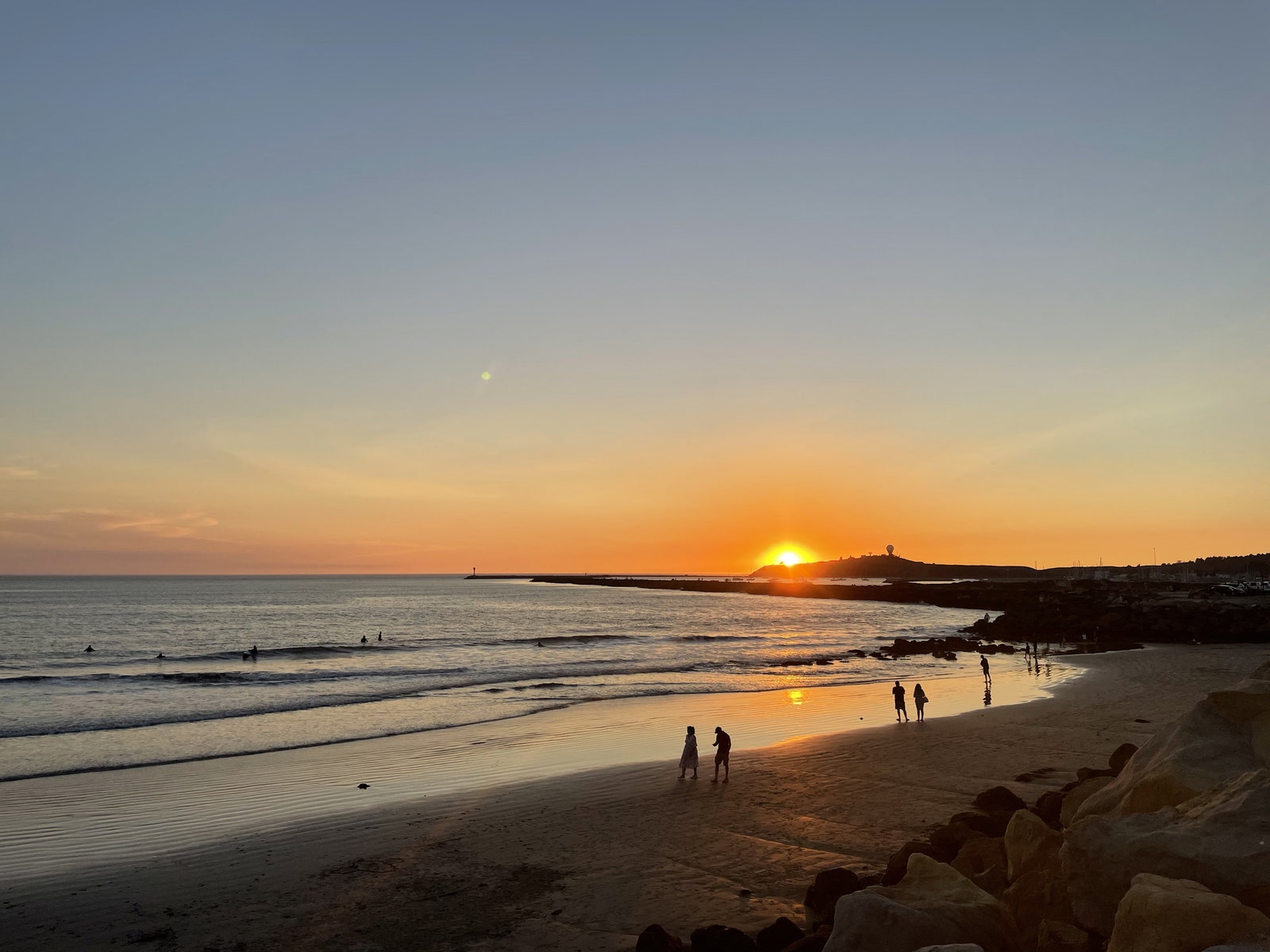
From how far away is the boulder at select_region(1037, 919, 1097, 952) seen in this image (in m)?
6.75

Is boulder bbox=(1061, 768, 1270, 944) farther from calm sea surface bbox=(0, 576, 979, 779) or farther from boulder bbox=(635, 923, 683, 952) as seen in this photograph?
calm sea surface bbox=(0, 576, 979, 779)

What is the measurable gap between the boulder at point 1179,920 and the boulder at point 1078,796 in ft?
15.3

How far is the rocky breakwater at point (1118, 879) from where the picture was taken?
18.6 ft

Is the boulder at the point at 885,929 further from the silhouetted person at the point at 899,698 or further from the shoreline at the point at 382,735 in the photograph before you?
the shoreline at the point at 382,735

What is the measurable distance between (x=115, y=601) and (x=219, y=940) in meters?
135

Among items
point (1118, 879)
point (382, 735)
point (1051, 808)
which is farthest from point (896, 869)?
point (382, 735)

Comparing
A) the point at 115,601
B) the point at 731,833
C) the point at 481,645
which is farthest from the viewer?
the point at 115,601

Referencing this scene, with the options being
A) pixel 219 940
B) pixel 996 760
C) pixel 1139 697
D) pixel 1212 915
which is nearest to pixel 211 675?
pixel 219 940

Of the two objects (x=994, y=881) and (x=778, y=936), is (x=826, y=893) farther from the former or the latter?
(x=994, y=881)

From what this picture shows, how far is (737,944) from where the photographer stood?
811 centimetres

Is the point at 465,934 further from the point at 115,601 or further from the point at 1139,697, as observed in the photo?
the point at 115,601

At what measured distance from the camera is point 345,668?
143 ft

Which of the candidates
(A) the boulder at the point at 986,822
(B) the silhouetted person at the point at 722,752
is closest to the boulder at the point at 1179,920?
(A) the boulder at the point at 986,822

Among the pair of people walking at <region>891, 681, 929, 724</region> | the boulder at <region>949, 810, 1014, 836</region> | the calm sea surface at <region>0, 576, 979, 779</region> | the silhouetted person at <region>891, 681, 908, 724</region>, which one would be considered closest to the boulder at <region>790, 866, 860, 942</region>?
the boulder at <region>949, 810, 1014, 836</region>
